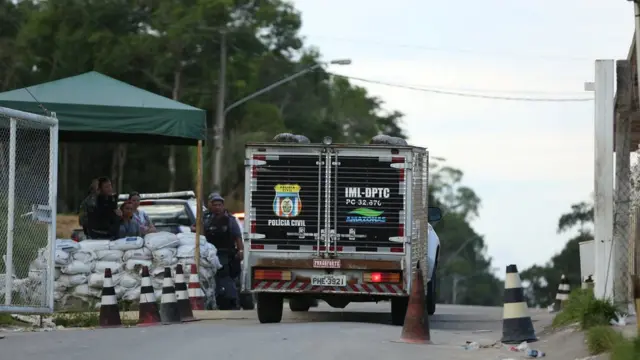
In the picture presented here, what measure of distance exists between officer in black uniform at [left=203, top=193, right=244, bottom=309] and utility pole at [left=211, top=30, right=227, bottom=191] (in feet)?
104

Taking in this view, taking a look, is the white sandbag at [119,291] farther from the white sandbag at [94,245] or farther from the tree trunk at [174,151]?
the tree trunk at [174,151]

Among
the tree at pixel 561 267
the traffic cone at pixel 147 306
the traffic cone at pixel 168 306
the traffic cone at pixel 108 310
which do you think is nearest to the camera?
the traffic cone at pixel 108 310

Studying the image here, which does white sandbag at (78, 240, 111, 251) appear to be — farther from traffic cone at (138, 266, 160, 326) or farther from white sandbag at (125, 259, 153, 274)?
traffic cone at (138, 266, 160, 326)

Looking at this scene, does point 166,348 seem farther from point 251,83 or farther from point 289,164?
point 251,83

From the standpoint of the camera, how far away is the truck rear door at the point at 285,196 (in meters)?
19.1

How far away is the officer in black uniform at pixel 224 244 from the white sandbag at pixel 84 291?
3.10 metres

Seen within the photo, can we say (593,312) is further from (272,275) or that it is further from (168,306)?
(168,306)

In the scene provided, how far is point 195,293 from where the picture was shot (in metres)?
22.1

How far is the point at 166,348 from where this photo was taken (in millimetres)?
13922

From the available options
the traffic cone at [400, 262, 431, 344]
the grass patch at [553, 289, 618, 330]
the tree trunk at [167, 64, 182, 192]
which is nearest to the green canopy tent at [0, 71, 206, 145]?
the traffic cone at [400, 262, 431, 344]

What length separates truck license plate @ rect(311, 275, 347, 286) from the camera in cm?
1888

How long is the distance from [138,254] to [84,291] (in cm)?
99

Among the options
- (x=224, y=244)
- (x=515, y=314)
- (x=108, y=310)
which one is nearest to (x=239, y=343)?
(x=515, y=314)

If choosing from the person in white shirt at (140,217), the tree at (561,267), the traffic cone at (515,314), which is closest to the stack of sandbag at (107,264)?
the person in white shirt at (140,217)
